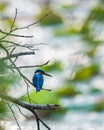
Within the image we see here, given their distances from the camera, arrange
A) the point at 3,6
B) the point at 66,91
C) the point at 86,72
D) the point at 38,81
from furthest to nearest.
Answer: the point at 3,6
the point at 86,72
the point at 66,91
the point at 38,81

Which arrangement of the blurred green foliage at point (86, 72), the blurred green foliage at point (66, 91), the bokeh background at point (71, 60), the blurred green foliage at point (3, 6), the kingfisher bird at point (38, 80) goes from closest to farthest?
the kingfisher bird at point (38, 80)
the bokeh background at point (71, 60)
the blurred green foliage at point (66, 91)
the blurred green foliage at point (86, 72)
the blurred green foliage at point (3, 6)

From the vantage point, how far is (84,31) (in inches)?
109

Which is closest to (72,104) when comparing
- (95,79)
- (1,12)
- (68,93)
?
(68,93)

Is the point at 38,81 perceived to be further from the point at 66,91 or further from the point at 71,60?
the point at 71,60

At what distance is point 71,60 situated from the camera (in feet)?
7.98

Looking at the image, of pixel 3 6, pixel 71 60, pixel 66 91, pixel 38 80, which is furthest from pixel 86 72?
pixel 38 80

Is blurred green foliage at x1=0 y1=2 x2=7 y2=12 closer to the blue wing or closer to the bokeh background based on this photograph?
the bokeh background

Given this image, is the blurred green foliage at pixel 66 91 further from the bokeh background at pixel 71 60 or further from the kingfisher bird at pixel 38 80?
Result: the kingfisher bird at pixel 38 80

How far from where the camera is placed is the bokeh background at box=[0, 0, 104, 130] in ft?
6.26

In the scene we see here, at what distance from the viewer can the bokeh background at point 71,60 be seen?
1909 mm

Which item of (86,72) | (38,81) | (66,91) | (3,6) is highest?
(3,6)

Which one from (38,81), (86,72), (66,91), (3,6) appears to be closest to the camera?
(38,81)

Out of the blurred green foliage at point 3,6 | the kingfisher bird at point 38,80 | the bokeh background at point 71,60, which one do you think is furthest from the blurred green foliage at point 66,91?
the kingfisher bird at point 38,80

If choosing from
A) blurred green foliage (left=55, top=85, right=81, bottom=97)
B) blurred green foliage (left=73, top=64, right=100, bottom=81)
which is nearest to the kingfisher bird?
blurred green foliage (left=55, top=85, right=81, bottom=97)
